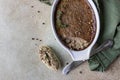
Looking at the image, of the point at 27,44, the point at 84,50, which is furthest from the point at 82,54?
the point at 27,44

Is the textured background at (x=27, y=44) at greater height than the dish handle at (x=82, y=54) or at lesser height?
lesser

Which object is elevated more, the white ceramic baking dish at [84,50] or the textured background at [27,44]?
the white ceramic baking dish at [84,50]

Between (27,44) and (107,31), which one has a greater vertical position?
(107,31)

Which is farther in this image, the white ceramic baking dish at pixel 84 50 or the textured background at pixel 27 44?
the textured background at pixel 27 44

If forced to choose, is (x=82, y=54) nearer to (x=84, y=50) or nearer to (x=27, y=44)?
(x=84, y=50)

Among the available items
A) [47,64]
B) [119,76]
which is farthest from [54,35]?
[119,76]
